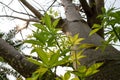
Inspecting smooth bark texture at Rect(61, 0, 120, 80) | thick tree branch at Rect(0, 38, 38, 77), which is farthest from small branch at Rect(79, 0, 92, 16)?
thick tree branch at Rect(0, 38, 38, 77)

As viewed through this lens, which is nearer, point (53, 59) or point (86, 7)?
point (53, 59)

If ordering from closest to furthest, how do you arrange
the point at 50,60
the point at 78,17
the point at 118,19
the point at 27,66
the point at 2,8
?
the point at 50,60, the point at 118,19, the point at 27,66, the point at 78,17, the point at 2,8

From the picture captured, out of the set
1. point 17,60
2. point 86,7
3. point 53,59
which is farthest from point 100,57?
point 86,7

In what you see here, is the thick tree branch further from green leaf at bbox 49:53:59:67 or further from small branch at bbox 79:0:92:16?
small branch at bbox 79:0:92:16

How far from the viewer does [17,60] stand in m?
1.16

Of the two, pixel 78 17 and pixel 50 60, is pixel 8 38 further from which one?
pixel 50 60

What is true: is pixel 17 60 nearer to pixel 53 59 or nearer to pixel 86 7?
pixel 53 59

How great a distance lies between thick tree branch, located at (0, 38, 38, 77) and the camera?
1.15 meters

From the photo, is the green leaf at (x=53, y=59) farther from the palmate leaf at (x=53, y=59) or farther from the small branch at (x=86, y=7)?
the small branch at (x=86, y=7)

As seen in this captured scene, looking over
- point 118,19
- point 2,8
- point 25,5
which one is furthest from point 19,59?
point 2,8

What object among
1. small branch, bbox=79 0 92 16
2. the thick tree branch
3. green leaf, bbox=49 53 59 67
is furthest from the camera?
small branch, bbox=79 0 92 16

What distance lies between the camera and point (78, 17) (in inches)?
78.0

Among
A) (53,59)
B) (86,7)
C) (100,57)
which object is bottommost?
(100,57)

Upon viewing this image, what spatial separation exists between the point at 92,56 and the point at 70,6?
1210mm
